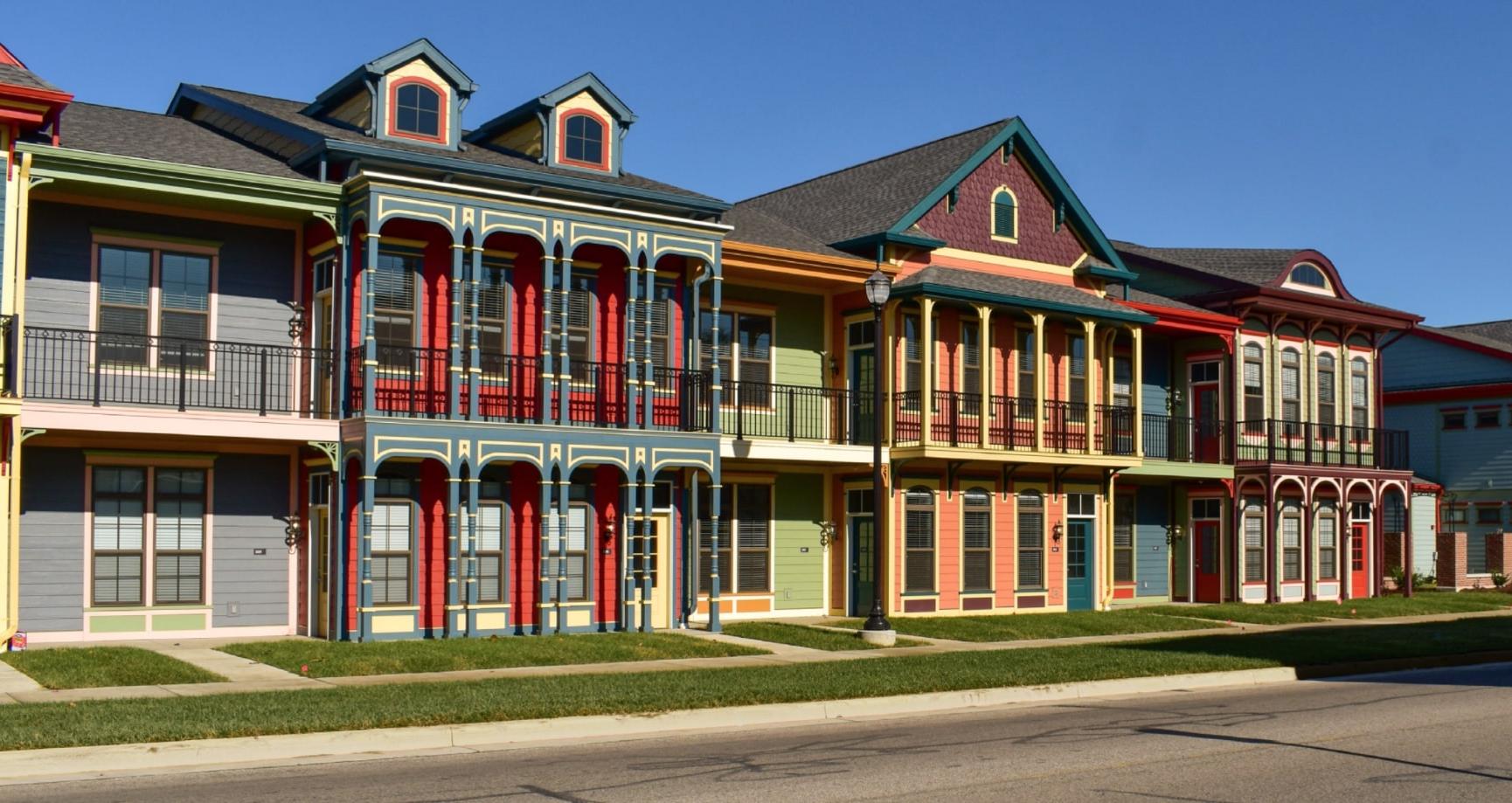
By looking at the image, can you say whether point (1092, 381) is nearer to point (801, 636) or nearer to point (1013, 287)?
point (1013, 287)

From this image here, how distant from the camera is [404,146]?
84.3 feet

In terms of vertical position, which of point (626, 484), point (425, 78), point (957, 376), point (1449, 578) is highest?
point (425, 78)

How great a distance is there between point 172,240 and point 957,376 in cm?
1573

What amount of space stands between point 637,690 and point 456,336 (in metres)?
8.45

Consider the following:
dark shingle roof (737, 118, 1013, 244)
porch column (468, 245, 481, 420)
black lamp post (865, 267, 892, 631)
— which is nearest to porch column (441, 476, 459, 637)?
porch column (468, 245, 481, 420)

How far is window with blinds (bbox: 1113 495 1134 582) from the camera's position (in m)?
36.8

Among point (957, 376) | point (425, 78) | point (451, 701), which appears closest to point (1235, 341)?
point (957, 376)

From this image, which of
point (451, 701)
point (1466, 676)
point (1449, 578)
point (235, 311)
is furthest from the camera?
point (1449, 578)

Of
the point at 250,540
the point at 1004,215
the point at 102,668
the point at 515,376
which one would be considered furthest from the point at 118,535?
the point at 1004,215

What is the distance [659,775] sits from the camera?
12.5 meters

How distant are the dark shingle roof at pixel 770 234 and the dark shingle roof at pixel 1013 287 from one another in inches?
61.4

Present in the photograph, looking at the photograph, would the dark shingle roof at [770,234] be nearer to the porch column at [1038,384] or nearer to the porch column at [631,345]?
the porch column at [631,345]

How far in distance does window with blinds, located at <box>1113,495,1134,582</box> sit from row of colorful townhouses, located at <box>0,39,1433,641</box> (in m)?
0.77

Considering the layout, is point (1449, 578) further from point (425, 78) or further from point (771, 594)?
point (425, 78)
